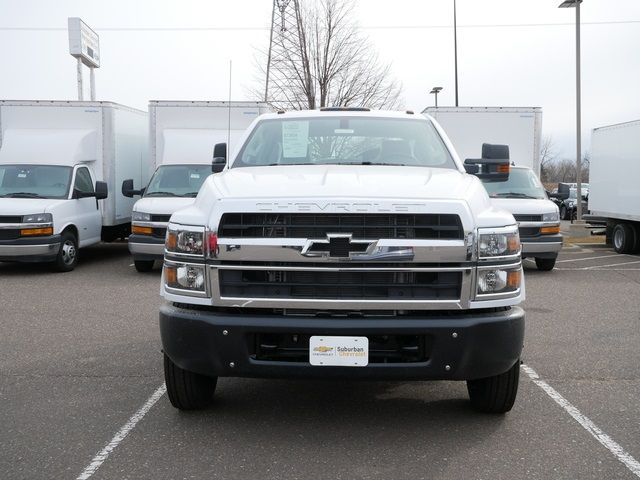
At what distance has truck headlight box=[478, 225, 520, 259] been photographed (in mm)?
3920

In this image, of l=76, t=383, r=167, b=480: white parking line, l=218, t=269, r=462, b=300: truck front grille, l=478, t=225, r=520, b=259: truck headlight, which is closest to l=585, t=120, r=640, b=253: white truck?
l=478, t=225, r=520, b=259: truck headlight

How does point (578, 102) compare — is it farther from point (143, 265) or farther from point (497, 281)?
point (497, 281)

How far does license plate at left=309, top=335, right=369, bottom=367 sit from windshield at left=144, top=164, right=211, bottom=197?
8.78 metres

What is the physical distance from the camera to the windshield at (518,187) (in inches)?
489

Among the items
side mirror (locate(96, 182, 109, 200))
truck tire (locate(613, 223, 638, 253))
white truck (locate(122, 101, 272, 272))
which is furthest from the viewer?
truck tire (locate(613, 223, 638, 253))

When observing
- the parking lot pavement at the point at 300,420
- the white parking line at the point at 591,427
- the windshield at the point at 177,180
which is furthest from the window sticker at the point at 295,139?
the windshield at the point at 177,180

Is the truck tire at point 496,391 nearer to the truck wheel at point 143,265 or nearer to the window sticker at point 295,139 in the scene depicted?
the window sticker at point 295,139

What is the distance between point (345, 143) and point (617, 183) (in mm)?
12499

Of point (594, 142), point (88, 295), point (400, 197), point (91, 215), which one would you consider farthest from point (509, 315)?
point (594, 142)

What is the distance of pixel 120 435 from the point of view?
430 cm

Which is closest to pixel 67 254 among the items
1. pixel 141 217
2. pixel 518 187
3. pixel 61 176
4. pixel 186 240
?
pixel 61 176

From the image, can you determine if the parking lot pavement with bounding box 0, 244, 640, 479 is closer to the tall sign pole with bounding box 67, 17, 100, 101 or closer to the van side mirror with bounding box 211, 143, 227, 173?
the van side mirror with bounding box 211, 143, 227, 173

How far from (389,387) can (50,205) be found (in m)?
8.49

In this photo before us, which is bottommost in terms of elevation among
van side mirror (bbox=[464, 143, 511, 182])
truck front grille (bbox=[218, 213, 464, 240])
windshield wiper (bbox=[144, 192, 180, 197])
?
truck front grille (bbox=[218, 213, 464, 240])
